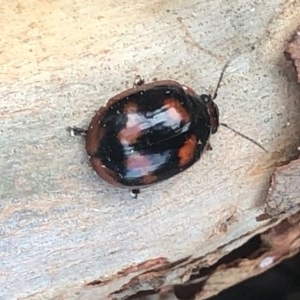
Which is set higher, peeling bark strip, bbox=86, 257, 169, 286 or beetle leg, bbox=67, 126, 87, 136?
beetle leg, bbox=67, 126, 87, 136

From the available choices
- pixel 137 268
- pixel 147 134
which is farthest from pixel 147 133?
pixel 137 268

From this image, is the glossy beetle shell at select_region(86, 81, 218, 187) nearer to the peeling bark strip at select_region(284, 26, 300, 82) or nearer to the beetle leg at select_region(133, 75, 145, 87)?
the beetle leg at select_region(133, 75, 145, 87)

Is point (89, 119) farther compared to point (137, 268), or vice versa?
point (137, 268)

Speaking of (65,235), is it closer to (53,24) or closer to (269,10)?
(53,24)

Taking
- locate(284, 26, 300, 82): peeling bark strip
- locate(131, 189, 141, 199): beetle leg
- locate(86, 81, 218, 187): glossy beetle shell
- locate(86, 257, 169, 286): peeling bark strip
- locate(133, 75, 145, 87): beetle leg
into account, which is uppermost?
locate(284, 26, 300, 82): peeling bark strip

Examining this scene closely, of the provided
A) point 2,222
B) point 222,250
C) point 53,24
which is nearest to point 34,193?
point 2,222

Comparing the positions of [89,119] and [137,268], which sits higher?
[89,119]

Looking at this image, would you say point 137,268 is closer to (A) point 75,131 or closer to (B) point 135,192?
(B) point 135,192

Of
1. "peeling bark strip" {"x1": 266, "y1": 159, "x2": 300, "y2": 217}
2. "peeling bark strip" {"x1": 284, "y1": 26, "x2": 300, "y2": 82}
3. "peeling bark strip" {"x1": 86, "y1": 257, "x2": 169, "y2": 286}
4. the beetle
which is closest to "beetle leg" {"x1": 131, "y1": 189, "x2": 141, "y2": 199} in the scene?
the beetle

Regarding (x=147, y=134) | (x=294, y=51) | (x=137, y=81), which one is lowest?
(x=147, y=134)
